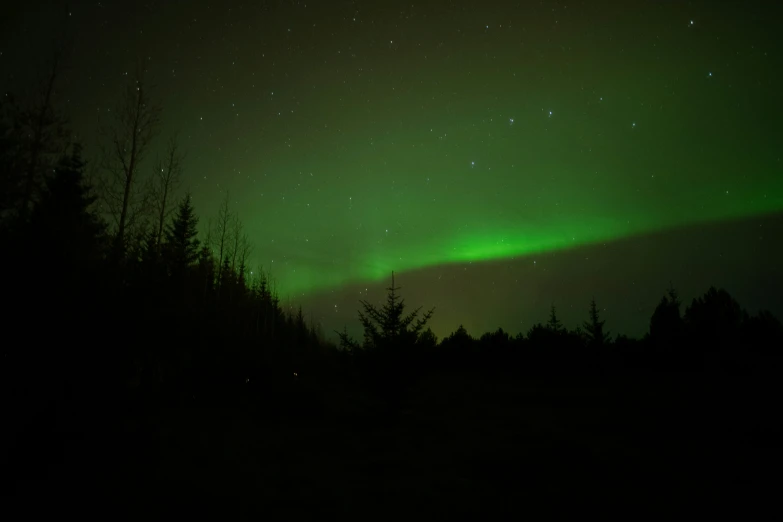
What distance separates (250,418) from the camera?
14188 millimetres

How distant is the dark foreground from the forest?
5cm

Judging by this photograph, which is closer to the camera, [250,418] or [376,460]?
[376,460]

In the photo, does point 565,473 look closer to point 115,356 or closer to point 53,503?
point 53,503

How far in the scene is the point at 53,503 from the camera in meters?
5.80

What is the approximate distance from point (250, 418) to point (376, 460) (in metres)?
6.17

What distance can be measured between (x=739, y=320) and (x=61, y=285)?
3721cm

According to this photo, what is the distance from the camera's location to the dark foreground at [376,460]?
6492 mm

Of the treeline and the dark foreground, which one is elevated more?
the treeline

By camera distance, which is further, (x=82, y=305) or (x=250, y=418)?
(x=250, y=418)

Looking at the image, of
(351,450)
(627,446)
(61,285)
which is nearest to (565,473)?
(627,446)

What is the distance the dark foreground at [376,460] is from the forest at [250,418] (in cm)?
5

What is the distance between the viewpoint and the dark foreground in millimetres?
6492

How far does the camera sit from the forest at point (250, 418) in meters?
6.84

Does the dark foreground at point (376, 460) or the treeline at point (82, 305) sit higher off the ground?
the treeline at point (82, 305)
